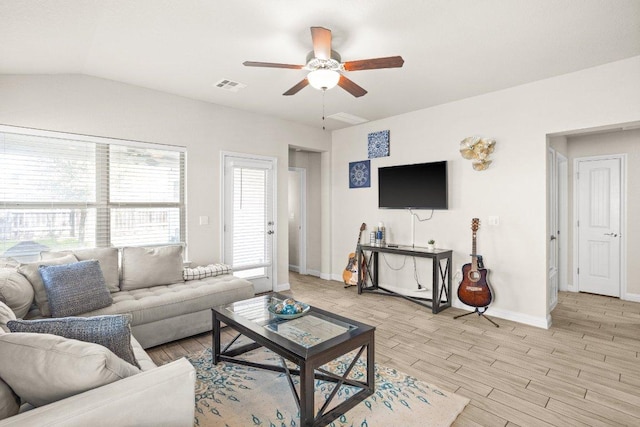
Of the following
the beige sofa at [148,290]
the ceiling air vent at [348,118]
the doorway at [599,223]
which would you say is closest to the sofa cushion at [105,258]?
the beige sofa at [148,290]

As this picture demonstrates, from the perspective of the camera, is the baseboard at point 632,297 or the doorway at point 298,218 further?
the doorway at point 298,218

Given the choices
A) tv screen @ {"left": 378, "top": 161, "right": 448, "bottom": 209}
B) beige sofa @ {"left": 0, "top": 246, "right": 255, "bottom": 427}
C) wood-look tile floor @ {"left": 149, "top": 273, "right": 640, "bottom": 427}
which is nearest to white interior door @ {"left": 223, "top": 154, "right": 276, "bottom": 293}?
beige sofa @ {"left": 0, "top": 246, "right": 255, "bottom": 427}

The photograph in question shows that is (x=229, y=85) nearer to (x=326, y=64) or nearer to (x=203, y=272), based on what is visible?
(x=326, y=64)

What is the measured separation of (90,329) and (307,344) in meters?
1.13

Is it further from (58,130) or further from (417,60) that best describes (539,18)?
(58,130)

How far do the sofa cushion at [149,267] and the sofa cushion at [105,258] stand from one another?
4.0 inches

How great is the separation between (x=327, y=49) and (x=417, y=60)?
111 cm

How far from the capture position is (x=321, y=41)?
2287 millimetres

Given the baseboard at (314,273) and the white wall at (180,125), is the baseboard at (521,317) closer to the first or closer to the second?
the baseboard at (314,273)

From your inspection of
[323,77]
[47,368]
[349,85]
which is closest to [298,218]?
[349,85]

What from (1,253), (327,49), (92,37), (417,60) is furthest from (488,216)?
(1,253)

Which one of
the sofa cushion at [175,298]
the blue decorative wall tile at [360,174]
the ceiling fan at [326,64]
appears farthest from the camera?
the blue decorative wall tile at [360,174]

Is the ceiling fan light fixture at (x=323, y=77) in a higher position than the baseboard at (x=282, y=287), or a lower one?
higher

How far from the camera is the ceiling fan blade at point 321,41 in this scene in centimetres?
219
